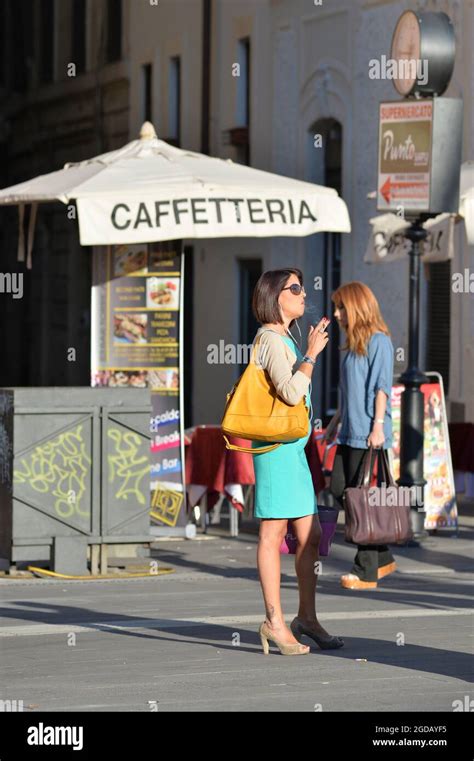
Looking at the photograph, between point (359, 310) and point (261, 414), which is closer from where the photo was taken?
point (261, 414)

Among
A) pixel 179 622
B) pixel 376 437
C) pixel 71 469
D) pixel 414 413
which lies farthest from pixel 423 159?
pixel 179 622

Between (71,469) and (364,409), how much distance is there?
1973 millimetres

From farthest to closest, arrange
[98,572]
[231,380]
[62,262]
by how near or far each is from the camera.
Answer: [62,262] → [231,380] → [98,572]

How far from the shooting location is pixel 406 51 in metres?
14.7

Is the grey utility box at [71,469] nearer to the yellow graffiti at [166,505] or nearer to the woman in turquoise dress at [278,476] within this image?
the yellow graffiti at [166,505]

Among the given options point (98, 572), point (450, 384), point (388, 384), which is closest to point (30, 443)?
point (98, 572)

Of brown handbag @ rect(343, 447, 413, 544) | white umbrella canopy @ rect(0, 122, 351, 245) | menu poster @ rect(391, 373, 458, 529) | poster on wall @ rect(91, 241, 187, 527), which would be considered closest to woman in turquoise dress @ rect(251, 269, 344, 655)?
brown handbag @ rect(343, 447, 413, 544)

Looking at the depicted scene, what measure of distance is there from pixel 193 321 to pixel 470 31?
8.28m

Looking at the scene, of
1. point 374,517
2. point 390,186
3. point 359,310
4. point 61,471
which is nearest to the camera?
point 374,517

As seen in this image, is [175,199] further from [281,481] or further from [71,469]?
[281,481]

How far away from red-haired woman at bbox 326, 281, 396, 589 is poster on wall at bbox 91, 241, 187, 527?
290 centimetres

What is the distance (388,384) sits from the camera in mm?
11281
